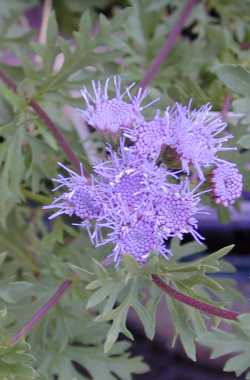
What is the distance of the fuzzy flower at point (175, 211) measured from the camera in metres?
1.03

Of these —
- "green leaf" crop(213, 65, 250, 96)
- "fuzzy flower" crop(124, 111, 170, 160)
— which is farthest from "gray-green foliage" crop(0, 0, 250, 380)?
"fuzzy flower" crop(124, 111, 170, 160)

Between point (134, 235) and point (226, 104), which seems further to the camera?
point (226, 104)

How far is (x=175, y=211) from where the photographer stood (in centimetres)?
102

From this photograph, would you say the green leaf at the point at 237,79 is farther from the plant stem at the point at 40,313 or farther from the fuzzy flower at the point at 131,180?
the plant stem at the point at 40,313

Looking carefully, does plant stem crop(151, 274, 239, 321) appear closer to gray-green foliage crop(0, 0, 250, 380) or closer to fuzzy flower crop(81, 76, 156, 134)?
gray-green foliage crop(0, 0, 250, 380)

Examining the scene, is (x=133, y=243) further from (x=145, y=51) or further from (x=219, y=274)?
(x=219, y=274)

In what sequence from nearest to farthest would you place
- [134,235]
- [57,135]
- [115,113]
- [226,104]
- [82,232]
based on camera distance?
[134,235]
[115,113]
[57,135]
[226,104]
[82,232]

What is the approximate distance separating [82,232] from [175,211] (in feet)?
2.14

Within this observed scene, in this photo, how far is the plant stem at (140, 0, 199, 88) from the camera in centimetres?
151

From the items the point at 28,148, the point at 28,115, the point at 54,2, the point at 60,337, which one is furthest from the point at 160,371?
the point at 54,2

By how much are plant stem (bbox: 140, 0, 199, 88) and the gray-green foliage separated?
4 cm

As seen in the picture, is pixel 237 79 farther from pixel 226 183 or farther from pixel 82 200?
pixel 82 200

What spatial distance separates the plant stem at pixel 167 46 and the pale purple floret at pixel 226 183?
41cm

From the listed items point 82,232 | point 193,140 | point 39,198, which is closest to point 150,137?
point 193,140
